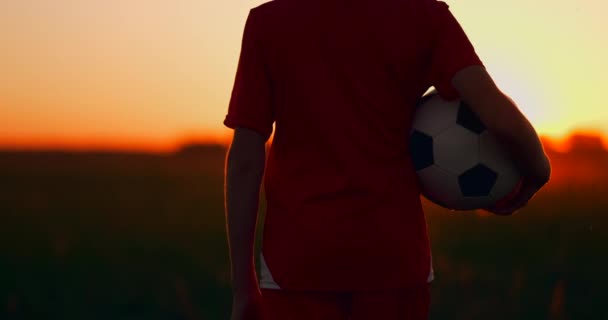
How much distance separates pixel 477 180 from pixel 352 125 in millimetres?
566

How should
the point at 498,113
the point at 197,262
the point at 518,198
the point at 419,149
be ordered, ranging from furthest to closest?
the point at 197,262 → the point at 518,198 → the point at 419,149 → the point at 498,113

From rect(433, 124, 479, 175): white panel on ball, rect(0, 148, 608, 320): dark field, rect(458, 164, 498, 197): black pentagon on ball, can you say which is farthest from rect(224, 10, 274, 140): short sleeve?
rect(0, 148, 608, 320): dark field

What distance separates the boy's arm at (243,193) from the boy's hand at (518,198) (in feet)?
2.96

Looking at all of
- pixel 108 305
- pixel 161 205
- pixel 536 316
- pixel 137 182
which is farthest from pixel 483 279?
pixel 137 182

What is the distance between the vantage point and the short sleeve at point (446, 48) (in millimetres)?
3123

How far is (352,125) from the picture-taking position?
10.3 ft

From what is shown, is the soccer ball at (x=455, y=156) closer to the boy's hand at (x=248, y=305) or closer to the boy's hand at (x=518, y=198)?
the boy's hand at (x=518, y=198)

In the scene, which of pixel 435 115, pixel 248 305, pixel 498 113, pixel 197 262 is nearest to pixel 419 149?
pixel 435 115

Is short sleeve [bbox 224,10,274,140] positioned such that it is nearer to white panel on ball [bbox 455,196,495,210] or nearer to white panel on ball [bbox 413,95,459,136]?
white panel on ball [bbox 413,95,459,136]

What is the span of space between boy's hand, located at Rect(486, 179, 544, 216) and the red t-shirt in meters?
0.45

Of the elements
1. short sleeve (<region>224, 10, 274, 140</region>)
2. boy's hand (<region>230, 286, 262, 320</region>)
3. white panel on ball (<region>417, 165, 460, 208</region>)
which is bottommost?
boy's hand (<region>230, 286, 262, 320</region>)

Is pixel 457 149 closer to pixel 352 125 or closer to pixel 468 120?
pixel 468 120

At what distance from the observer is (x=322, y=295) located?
3.22 meters

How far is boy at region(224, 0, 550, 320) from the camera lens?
3131mm
